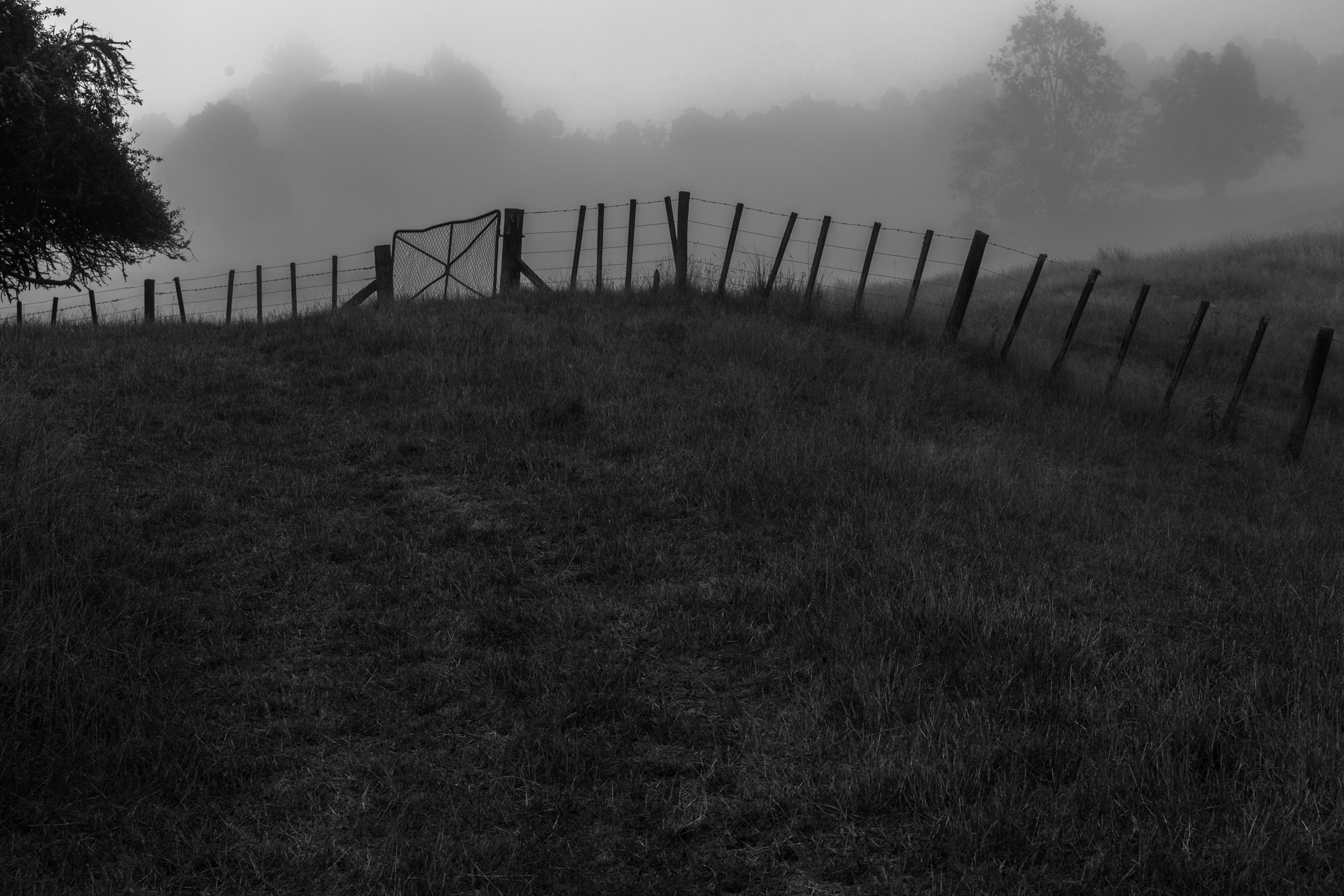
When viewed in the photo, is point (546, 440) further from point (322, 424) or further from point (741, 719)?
point (741, 719)

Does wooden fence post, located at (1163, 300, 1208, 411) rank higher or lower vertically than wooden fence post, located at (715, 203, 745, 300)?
lower

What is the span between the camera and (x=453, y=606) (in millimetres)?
5457

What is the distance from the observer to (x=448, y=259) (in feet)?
→ 56.1

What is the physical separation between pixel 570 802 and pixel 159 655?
241 centimetres

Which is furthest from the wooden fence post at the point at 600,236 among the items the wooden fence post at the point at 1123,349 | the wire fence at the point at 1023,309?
the wooden fence post at the point at 1123,349

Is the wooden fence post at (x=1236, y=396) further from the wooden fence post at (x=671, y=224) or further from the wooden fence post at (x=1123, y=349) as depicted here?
the wooden fence post at (x=671, y=224)

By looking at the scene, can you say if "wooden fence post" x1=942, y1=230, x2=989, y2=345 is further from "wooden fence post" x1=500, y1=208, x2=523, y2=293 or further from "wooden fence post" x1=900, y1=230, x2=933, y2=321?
"wooden fence post" x1=500, y1=208, x2=523, y2=293

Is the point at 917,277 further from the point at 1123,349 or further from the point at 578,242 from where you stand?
the point at 578,242

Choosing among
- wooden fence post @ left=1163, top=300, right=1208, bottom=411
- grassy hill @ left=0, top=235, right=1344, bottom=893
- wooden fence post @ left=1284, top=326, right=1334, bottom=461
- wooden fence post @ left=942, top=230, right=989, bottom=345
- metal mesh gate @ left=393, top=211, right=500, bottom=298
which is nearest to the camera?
grassy hill @ left=0, top=235, right=1344, bottom=893

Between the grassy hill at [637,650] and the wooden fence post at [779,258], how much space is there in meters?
4.63

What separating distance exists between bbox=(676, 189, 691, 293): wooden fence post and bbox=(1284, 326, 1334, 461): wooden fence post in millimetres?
8510

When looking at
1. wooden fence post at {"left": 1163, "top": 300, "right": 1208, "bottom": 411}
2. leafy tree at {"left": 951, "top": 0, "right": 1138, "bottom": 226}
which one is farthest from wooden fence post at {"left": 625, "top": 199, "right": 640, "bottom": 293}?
leafy tree at {"left": 951, "top": 0, "right": 1138, "bottom": 226}

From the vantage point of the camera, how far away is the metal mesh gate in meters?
16.7

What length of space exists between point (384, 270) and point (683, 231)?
553 centimetres
